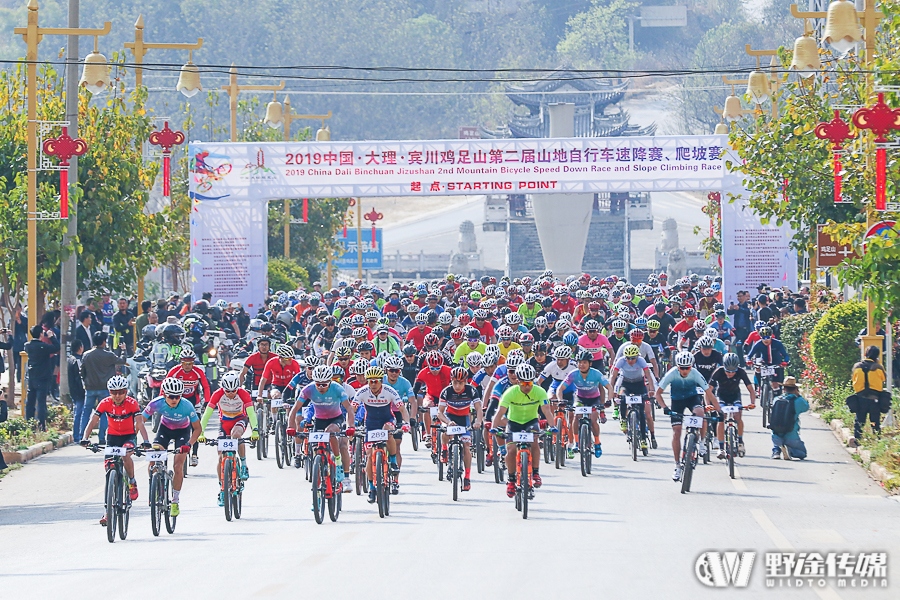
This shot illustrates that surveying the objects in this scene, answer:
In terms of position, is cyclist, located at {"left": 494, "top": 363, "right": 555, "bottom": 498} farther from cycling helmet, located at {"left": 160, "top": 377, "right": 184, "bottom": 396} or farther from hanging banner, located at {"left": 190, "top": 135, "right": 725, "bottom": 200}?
hanging banner, located at {"left": 190, "top": 135, "right": 725, "bottom": 200}

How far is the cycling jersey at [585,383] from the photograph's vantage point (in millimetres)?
17594

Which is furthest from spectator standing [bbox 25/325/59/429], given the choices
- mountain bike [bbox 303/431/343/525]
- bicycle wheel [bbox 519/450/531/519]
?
bicycle wheel [bbox 519/450/531/519]

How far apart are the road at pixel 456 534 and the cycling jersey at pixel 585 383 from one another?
1.04 meters

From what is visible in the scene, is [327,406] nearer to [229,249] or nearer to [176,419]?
[176,419]

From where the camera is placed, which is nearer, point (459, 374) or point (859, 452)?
point (459, 374)

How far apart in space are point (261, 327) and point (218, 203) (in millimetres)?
16804

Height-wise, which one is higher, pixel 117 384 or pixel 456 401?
pixel 117 384

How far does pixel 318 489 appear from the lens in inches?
545

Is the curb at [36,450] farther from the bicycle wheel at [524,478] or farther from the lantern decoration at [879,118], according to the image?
the lantern decoration at [879,118]

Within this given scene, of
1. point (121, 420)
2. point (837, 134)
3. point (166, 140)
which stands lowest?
point (121, 420)

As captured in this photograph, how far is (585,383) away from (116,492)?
6680mm

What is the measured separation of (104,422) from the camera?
798 inches

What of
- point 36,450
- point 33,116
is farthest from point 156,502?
point 33,116

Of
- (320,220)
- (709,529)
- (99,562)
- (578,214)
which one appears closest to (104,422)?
(99,562)
